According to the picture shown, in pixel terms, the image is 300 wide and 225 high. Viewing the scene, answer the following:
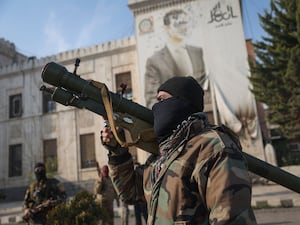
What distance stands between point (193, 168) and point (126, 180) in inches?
27.0

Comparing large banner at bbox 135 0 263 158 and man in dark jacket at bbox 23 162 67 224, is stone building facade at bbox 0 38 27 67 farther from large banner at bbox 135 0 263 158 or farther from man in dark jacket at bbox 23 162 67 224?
man in dark jacket at bbox 23 162 67 224

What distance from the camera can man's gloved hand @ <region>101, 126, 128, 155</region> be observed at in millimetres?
1828

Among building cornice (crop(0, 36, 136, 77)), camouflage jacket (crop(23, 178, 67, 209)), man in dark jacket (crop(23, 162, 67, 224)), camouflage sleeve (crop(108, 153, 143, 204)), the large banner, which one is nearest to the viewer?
camouflage sleeve (crop(108, 153, 143, 204))

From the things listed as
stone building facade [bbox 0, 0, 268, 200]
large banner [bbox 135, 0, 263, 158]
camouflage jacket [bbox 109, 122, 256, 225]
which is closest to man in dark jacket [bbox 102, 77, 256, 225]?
camouflage jacket [bbox 109, 122, 256, 225]

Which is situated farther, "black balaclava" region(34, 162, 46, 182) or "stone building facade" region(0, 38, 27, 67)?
"stone building facade" region(0, 38, 27, 67)

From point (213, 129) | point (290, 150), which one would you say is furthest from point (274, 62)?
point (213, 129)

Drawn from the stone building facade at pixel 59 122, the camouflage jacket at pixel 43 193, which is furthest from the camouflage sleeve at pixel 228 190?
the stone building facade at pixel 59 122

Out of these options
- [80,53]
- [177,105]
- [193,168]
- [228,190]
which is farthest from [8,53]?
[228,190]

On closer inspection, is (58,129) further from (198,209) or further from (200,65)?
(198,209)

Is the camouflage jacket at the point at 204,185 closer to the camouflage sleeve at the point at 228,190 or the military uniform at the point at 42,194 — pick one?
the camouflage sleeve at the point at 228,190

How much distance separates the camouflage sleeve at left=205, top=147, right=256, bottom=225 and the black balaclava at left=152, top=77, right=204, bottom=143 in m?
0.35

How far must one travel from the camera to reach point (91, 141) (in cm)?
1923

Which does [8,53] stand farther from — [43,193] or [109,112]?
[109,112]

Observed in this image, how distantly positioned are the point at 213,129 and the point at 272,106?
12.7 metres
